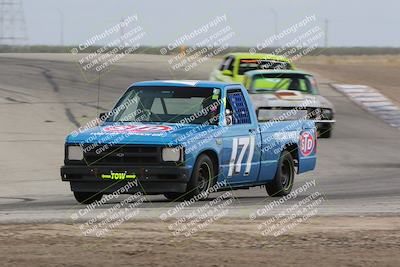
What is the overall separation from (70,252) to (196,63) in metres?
37.7

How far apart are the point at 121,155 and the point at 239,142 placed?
180 centimetres

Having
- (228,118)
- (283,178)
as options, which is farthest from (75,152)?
(283,178)

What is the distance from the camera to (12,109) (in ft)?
91.8

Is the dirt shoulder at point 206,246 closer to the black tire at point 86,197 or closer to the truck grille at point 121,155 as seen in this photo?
the truck grille at point 121,155

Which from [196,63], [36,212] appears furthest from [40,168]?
[196,63]

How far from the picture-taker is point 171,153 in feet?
43.2

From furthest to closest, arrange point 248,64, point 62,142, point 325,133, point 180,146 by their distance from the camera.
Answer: point 248,64 < point 325,133 < point 62,142 < point 180,146

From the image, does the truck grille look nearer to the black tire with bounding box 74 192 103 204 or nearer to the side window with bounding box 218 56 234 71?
the black tire with bounding box 74 192 103 204

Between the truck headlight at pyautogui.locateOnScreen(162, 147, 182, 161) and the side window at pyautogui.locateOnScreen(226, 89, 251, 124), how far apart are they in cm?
156

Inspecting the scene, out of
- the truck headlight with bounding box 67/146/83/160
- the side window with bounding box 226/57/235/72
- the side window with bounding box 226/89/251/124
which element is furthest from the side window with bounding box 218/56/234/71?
the truck headlight with bounding box 67/146/83/160

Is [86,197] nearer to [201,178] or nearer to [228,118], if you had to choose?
[201,178]

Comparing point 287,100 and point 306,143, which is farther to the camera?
point 287,100

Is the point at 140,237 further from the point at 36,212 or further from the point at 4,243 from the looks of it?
the point at 36,212

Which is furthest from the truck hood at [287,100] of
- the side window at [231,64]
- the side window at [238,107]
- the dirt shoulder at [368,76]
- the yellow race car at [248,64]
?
the dirt shoulder at [368,76]
